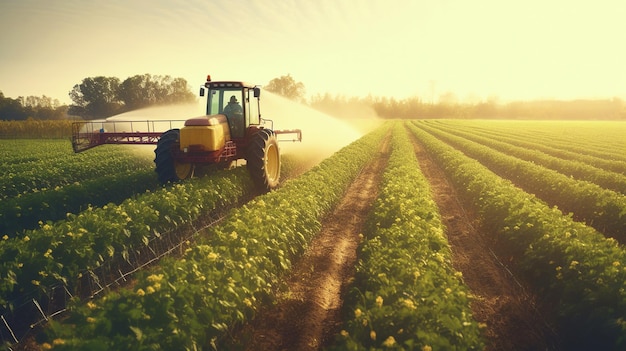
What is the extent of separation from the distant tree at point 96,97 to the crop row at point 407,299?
90.6m

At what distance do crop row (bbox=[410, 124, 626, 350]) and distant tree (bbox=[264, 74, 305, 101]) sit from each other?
9268 cm

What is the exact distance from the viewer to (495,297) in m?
7.28

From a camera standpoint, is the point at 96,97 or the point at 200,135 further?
the point at 96,97

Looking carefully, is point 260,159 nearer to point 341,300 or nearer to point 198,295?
point 341,300

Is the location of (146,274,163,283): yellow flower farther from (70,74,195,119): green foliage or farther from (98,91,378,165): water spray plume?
(70,74,195,119): green foliage

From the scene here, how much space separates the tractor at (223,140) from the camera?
11.9 metres

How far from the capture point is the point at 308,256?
9.02 meters

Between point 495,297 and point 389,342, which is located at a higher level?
point 389,342

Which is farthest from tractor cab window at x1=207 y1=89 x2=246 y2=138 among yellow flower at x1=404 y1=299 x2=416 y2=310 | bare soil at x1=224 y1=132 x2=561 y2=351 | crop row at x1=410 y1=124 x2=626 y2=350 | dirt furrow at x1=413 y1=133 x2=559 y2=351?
yellow flower at x1=404 y1=299 x2=416 y2=310

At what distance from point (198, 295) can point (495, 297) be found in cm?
561

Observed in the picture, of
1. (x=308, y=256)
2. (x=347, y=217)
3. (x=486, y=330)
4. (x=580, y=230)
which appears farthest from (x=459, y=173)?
(x=486, y=330)

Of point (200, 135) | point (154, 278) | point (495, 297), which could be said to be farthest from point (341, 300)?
point (200, 135)

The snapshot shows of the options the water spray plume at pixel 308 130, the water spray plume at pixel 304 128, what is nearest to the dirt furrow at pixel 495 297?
the water spray plume at pixel 304 128

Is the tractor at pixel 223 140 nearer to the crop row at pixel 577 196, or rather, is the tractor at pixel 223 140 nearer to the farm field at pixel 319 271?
the farm field at pixel 319 271
